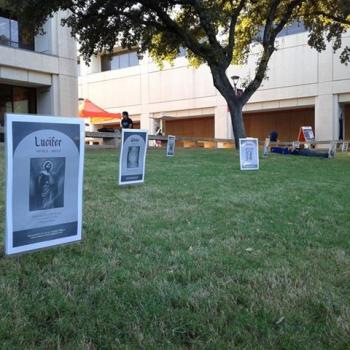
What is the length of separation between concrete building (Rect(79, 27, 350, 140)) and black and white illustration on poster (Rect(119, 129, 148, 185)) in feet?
82.7

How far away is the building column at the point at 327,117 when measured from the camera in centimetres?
3428

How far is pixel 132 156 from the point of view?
8039 mm

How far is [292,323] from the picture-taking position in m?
2.79

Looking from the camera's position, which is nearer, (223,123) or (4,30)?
(4,30)

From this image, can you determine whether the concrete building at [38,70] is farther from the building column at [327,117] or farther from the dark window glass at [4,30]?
the building column at [327,117]

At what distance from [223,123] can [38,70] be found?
59.5 ft

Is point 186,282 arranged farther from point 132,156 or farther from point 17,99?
point 17,99

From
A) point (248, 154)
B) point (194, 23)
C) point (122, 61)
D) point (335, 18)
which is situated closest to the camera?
point (248, 154)

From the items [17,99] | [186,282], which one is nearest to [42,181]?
[186,282]

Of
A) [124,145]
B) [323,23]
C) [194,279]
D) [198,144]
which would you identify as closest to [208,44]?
[323,23]

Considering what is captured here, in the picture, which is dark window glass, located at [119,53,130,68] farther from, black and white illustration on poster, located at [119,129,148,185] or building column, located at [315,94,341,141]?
black and white illustration on poster, located at [119,129,148,185]

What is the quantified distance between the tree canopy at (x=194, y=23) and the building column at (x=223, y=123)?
1540 centimetres

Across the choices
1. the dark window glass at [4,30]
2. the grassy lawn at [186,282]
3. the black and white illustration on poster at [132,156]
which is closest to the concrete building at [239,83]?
the dark window glass at [4,30]

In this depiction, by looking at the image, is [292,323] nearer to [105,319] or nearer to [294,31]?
[105,319]
